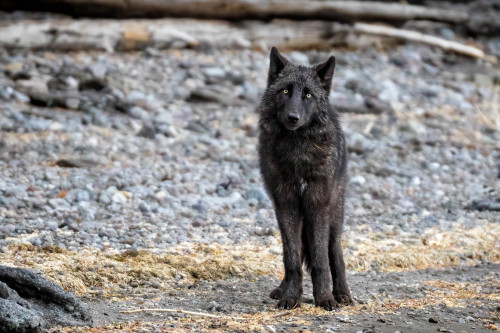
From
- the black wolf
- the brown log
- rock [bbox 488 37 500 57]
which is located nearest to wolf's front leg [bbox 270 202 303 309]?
the black wolf

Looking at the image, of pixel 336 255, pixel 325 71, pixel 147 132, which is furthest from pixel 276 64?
pixel 147 132

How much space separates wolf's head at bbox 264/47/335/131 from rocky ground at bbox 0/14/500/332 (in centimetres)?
157

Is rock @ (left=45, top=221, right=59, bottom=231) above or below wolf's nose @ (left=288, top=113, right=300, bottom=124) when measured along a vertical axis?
below

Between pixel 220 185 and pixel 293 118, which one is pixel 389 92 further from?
pixel 293 118

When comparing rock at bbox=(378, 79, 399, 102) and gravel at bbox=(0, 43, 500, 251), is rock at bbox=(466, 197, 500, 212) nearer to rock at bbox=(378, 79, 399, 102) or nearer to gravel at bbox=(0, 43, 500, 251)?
gravel at bbox=(0, 43, 500, 251)

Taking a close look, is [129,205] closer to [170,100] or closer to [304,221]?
[304,221]

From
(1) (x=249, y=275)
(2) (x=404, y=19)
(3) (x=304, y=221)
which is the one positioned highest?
(2) (x=404, y=19)

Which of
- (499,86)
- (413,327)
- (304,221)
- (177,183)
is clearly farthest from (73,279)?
(499,86)

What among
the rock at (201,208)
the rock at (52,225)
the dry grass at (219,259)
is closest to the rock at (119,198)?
the rock at (201,208)

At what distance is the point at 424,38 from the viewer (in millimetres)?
17609

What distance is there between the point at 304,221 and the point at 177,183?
3.66 m

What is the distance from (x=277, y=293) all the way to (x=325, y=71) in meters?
1.96

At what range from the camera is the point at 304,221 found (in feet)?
20.1

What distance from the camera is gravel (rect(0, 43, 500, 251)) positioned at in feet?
26.6
